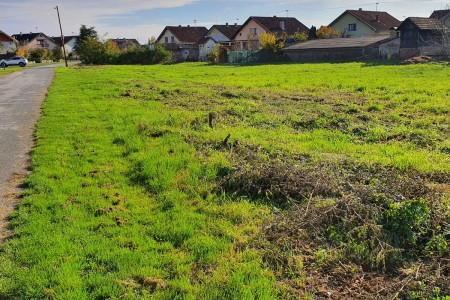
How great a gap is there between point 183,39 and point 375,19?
116ft

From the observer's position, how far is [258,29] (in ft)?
223

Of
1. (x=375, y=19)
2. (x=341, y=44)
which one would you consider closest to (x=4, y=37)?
(x=341, y=44)

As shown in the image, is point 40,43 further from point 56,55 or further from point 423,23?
point 423,23

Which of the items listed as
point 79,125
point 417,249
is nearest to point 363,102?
point 79,125

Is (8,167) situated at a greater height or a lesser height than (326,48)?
lesser

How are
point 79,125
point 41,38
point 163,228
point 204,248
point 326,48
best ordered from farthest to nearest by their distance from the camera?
point 41,38, point 326,48, point 79,125, point 163,228, point 204,248

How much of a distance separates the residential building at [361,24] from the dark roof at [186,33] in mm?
27225

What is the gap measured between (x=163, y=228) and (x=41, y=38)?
4216 inches

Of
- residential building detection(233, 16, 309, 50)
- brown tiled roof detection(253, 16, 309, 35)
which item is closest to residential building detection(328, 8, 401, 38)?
brown tiled roof detection(253, 16, 309, 35)

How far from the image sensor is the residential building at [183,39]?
232ft

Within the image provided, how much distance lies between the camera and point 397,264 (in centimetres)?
398

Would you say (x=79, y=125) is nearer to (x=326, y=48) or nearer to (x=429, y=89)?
(x=429, y=89)

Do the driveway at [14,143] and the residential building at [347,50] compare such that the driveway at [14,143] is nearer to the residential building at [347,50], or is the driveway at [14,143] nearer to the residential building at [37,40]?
the residential building at [347,50]

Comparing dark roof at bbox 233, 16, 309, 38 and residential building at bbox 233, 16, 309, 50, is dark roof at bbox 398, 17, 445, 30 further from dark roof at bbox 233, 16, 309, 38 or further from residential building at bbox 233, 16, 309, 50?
dark roof at bbox 233, 16, 309, 38
